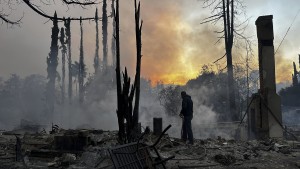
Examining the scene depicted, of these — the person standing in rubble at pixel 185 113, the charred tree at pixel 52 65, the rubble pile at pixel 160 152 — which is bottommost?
the rubble pile at pixel 160 152

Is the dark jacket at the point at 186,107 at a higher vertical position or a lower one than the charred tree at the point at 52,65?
lower

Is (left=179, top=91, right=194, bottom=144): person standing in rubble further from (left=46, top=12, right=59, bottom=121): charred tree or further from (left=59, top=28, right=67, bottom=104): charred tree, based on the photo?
(left=59, top=28, right=67, bottom=104): charred tree

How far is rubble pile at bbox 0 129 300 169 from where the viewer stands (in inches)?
367

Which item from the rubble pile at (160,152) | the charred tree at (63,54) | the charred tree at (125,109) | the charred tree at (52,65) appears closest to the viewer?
the charred tree at (125,109)

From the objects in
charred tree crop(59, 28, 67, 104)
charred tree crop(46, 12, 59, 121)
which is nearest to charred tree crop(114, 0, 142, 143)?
charred tree crop(46, 12, 59, 121)

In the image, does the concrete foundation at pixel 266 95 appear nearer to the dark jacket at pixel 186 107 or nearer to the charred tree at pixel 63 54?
the dark jacket at pixel 186 107

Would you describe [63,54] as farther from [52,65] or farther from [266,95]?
[266,95]

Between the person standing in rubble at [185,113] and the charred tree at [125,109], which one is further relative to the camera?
the person standing in rubble at [185,113]

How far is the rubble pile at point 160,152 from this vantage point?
30.6ft

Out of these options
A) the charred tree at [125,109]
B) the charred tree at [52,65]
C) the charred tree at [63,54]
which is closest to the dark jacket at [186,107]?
the charred tree at [125,109]

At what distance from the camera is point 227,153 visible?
10.6 meters

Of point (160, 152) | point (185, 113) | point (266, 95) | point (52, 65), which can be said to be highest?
point (52, 65)

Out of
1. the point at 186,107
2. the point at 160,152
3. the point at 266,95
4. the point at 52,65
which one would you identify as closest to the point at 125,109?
the point at 160,152

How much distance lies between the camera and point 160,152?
10344 millimetres
